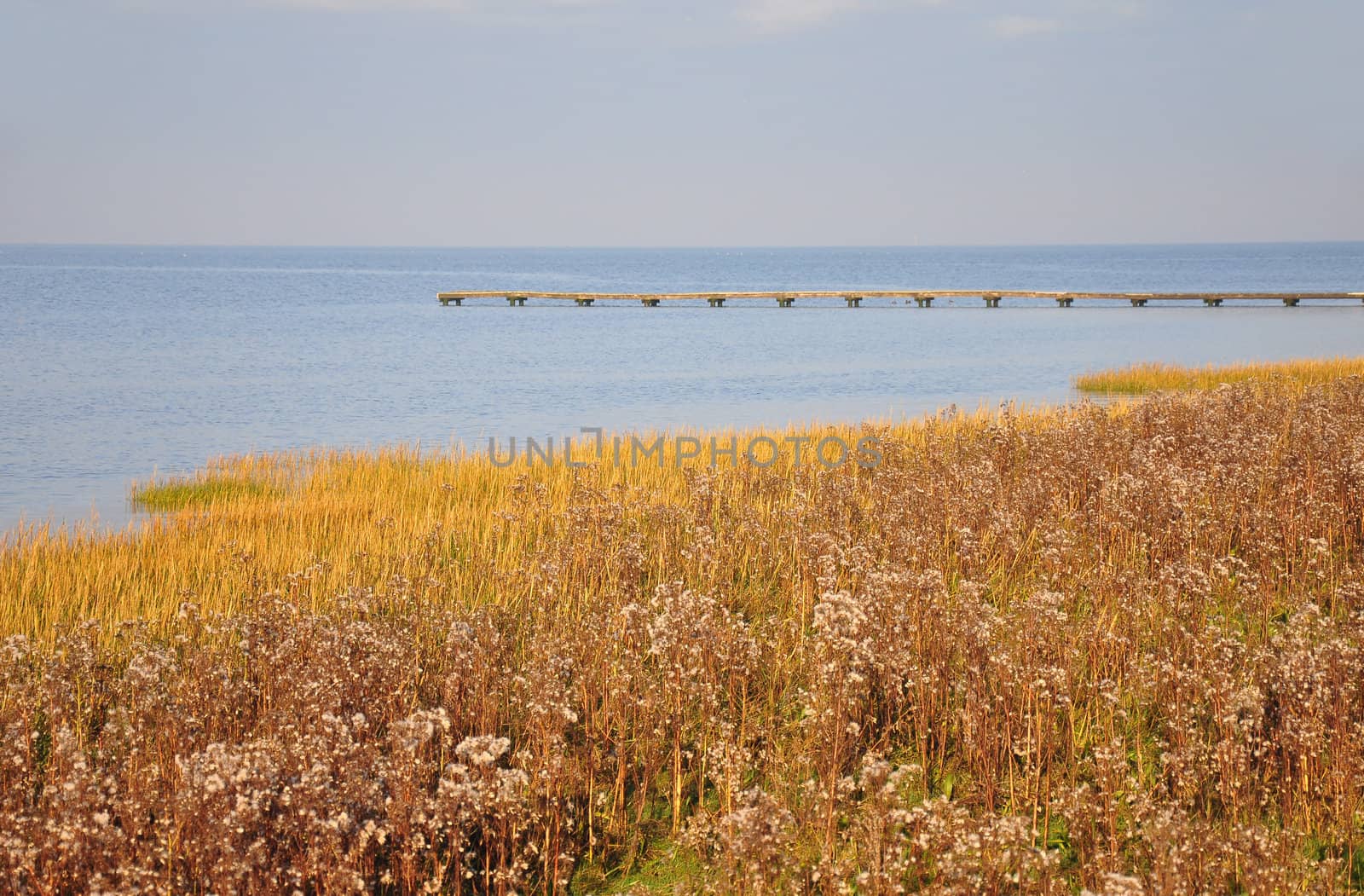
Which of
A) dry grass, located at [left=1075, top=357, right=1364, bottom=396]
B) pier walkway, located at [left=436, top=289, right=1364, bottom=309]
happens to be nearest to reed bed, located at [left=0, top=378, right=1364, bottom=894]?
dry grass, located at [left=1075, top=357, right=1364, bottom=396]

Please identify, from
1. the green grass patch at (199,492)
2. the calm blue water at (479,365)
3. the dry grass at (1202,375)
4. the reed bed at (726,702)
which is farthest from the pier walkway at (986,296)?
the reed bed at (726,702)

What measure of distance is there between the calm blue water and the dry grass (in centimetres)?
149

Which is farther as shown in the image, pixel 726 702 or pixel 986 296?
pixel 986 296

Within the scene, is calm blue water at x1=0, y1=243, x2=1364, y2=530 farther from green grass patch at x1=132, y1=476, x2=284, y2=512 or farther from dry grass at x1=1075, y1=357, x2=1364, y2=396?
dry grass at x1=1075, y1=357, x2=1364, y2=396

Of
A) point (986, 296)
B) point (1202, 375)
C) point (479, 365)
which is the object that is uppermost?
point (986, 296)

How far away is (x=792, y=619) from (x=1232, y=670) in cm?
265

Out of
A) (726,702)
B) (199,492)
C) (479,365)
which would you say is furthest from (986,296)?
(726,702)

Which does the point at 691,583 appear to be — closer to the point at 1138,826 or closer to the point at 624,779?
the point at 624,779

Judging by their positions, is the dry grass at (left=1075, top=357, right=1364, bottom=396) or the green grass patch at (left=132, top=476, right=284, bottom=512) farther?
the dry grass at (left=1075, top=357, right=1364, bottom=396)

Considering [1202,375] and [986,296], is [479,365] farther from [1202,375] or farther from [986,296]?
[986,296]

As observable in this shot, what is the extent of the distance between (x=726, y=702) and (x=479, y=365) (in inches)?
1170

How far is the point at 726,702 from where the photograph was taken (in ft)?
21.0

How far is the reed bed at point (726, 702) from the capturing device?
428 cm

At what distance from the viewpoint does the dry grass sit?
2330 cm
